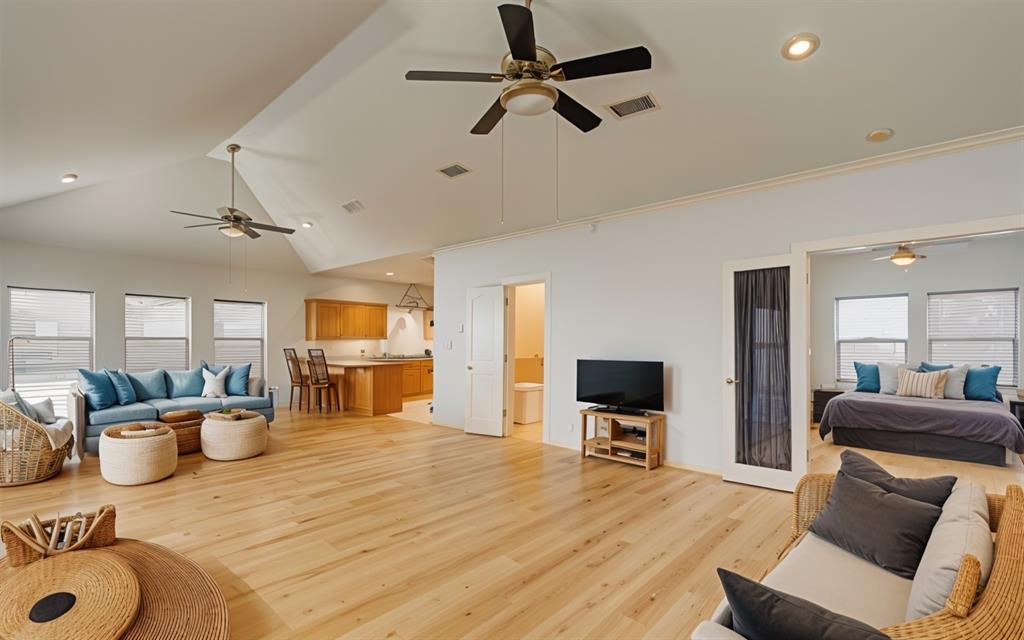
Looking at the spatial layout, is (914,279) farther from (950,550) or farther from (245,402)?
(245,402)

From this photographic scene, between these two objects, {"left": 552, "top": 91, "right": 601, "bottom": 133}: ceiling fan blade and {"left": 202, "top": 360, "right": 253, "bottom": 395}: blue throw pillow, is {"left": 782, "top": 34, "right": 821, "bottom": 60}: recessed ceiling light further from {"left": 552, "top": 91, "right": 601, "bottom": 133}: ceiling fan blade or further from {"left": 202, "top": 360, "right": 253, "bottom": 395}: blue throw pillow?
{"left": 202, "top": 360, "right": 253, "bottom": 395}: blue throw pillow

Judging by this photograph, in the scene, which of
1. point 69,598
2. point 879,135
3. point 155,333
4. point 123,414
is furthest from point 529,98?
point 155,333

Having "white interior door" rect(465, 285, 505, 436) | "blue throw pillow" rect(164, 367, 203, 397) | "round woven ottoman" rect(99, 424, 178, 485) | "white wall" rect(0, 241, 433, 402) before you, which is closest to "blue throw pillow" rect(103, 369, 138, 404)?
"blue throw pillow" rect(164, 367, 203, 397)

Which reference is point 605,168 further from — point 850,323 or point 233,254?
point 233,254

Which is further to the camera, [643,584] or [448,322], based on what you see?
[448,322]

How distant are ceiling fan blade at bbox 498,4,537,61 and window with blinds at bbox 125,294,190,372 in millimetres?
8375

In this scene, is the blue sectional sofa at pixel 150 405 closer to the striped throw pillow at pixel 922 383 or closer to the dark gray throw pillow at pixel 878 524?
the dark gray throw pillow at pixel 878 524

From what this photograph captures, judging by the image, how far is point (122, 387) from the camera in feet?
19.9

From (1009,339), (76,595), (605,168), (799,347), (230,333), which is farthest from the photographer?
(230,333)

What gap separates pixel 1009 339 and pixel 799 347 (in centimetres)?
527

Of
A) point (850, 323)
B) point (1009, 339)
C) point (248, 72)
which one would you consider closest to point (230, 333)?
point (248, 72)

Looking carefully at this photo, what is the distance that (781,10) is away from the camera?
2.78 m

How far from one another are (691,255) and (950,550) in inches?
147

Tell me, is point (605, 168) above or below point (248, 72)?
below
